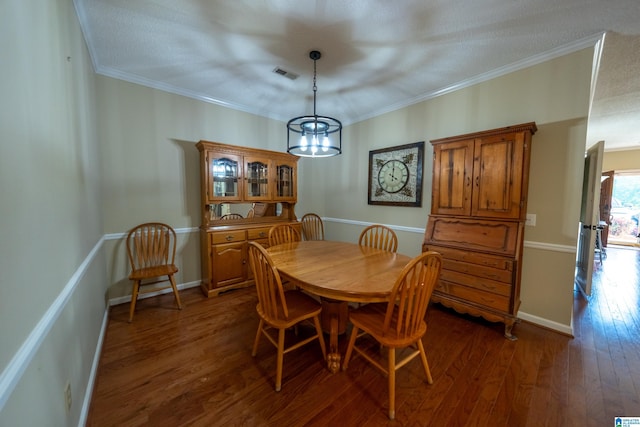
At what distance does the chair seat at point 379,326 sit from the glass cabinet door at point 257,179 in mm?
2327

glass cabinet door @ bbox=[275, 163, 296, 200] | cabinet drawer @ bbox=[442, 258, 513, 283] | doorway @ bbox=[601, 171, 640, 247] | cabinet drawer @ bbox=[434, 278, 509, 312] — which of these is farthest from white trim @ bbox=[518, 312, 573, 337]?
doorway @ bbox=[601, 171, 640, 247]

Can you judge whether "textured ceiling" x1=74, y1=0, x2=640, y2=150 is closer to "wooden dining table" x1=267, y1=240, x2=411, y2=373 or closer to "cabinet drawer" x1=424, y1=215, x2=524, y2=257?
"cabinet drawer" x1=424, y1=215, x2=524, y2=257

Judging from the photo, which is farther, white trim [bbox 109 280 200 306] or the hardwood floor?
white trim [bbox 109 280 200 306]

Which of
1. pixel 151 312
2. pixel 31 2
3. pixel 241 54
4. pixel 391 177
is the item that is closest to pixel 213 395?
pixel 151 312

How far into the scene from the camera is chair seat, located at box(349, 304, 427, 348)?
1.42 meters

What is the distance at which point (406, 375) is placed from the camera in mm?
1694

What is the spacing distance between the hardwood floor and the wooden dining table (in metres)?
0.33

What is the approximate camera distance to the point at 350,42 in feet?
6.89

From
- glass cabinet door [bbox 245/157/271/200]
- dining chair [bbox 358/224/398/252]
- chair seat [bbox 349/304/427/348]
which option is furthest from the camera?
glass cabinet door [bbox 245/157/271/200]

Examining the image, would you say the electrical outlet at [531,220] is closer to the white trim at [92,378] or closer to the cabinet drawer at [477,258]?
the cabinet drawer at [477,258]

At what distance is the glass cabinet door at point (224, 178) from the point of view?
3.03m

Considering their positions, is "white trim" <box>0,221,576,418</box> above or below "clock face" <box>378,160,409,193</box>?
below

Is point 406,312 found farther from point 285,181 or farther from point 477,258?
point 285,181

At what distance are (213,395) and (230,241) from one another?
181 cm
